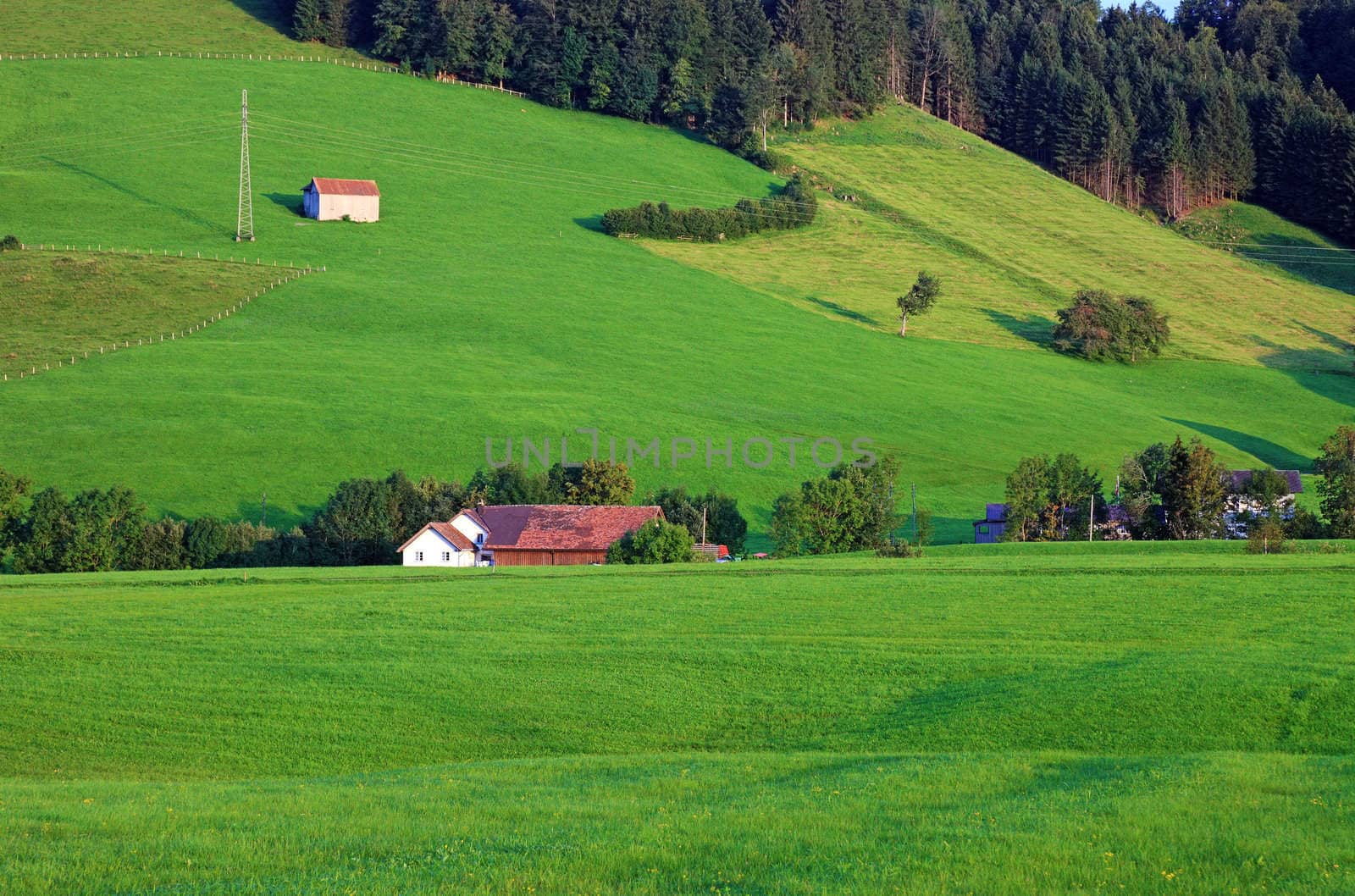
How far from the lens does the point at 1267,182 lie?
186 metres

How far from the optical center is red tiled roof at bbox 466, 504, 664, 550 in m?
72.4

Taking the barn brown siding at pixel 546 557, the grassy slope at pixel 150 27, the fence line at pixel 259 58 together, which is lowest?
the barn brown siding at pixel 546 557

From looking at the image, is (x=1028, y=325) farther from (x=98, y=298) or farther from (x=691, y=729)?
(x=691, y=729)

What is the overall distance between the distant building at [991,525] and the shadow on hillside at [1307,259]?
9398cm

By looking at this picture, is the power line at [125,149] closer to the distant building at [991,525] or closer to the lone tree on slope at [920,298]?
the lone tree on slope at [920,298]

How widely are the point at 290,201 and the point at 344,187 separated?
21.0 ft

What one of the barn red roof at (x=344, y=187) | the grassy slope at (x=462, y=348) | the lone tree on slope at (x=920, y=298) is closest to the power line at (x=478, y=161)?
the grassy slope at (x=462, y=348)

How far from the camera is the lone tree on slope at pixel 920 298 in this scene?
12269 centimetres

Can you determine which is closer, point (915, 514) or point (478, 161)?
point (915, 514)

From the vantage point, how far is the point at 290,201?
13375 centimetres

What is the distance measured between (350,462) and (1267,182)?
153m

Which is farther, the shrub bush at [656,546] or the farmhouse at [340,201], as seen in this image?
the farmhouse at [340,201]

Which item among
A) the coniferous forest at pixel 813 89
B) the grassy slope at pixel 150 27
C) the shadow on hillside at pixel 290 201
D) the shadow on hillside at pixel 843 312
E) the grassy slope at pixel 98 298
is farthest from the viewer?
the coniferous forest at pixel 813 89

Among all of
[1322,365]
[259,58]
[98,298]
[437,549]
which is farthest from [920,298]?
[259,58]
